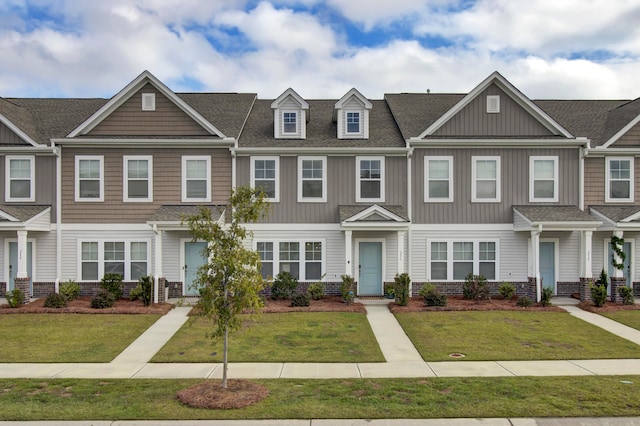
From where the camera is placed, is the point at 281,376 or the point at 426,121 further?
the point at 426,121

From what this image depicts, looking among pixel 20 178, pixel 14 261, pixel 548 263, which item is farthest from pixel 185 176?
pixel 548 263

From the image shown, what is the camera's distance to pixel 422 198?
20641 millimetres

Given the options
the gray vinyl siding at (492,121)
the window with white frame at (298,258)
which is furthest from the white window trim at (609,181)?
the window with white frame at (298,258)

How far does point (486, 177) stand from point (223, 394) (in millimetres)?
14832

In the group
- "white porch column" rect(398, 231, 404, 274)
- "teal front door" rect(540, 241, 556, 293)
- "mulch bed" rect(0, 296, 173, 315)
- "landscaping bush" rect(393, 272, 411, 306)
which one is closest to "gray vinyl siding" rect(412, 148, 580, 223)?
"white porch column" rect(398, 231, 404, 274)

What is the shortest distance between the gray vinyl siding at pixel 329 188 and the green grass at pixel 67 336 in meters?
6.43

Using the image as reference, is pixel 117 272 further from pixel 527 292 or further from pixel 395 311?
pixel 527 292

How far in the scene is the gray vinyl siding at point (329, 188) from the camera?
67.4 feet

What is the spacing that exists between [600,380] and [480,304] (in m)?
8.11

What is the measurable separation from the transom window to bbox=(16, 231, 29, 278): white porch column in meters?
2.00

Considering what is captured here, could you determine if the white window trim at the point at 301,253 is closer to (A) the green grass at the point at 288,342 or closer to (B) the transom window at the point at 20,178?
(A) the green grass at the point at 288,342

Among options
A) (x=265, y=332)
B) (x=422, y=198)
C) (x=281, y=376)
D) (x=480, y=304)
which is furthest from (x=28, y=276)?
(x=480, y=304)

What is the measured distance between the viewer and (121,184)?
2041 centimetres

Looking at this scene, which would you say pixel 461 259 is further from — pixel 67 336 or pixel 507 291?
pixel 67 336
